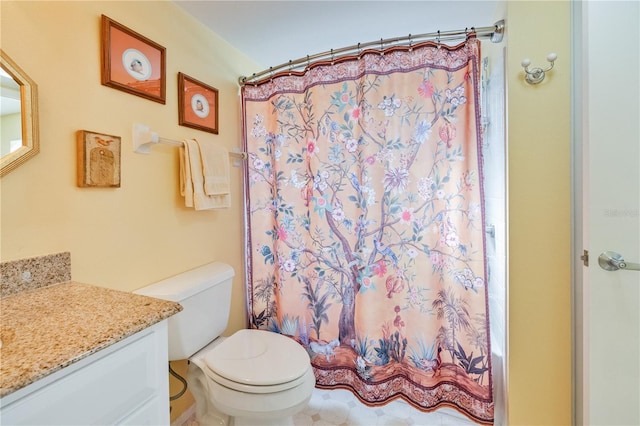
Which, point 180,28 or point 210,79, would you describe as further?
point 210,79

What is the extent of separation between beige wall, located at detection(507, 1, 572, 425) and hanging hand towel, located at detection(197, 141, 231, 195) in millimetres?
1384

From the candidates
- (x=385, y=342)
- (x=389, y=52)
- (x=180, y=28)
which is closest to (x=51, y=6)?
(x=180, y=28)

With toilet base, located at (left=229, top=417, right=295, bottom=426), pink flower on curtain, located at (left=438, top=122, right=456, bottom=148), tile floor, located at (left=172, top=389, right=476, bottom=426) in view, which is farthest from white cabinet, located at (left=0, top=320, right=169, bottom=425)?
pink flower on curtain, located at (left=438, top=122, right=456, bottom=148)

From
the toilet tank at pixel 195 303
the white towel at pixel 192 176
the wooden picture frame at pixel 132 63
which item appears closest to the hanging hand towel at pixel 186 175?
the white towel at pixel 192 176

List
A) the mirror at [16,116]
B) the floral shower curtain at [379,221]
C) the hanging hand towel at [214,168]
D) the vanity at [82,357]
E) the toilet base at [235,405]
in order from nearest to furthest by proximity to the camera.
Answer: the vanity at [82,357] → the mirror at [16,116] → the toilet base at [235,405] → the floral shower curtain at [379,221] → the hanging hand towel at [214,168]

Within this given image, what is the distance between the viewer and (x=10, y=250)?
85cm

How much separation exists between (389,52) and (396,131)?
1.30 feet

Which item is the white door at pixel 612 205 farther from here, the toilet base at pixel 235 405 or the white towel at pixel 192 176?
the white towel at pixel 192 176

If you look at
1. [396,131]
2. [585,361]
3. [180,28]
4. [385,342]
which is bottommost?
[385,342]

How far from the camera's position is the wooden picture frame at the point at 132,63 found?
1.09 meters

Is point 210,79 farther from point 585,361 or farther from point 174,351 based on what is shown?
point 585,361

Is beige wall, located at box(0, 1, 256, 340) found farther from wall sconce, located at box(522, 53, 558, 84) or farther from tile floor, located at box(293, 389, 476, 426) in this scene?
wall sconce, located at box(522, 53, 558, 84)

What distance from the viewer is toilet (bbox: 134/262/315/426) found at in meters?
1.10

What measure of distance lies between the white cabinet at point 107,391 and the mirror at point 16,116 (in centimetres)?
66
